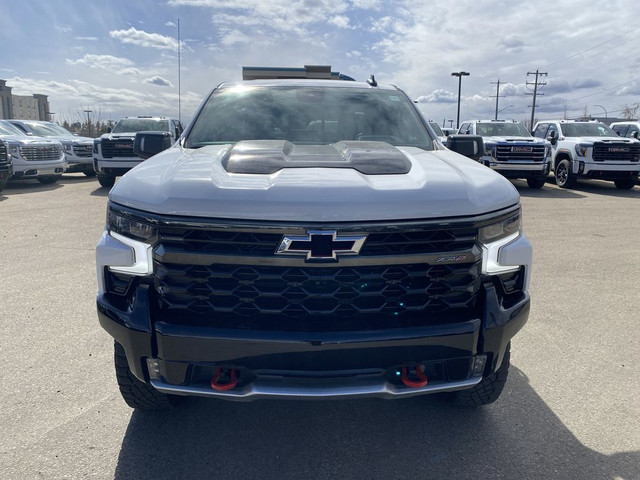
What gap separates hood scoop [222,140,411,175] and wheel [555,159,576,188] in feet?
43.0

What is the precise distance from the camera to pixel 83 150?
15406 mm

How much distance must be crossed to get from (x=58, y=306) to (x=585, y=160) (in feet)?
43.8

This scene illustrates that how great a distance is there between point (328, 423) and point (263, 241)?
1235 mm

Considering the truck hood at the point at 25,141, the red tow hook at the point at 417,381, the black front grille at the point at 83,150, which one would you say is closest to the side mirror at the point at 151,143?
the red tow hook at the point at 417,381

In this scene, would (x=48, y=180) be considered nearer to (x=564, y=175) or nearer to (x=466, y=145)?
(x=466, y=145)

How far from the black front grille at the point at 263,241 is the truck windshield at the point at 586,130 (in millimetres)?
14564

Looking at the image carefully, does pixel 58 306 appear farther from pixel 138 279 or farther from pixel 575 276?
pixel 575 276

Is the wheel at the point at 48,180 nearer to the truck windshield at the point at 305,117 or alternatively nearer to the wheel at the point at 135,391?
the truck windshield at the point at 305,117

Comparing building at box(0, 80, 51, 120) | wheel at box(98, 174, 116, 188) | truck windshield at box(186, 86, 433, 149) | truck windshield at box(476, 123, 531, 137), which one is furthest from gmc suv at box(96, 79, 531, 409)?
building at box(0, 80, 51, 120)

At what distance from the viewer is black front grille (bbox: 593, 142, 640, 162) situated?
13.2 meters

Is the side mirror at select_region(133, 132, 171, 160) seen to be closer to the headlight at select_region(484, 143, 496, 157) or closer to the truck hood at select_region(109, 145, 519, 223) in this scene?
the truck hood at select_region(109, 145, 519, 223)

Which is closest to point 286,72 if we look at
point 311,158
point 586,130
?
point 311,158

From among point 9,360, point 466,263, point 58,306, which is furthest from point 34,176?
point 466,263

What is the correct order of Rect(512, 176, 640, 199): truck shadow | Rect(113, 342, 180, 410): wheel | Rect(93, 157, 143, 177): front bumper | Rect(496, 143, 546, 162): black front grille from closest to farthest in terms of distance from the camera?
Rect(113, 342, 180, 410): wheel, Rect(93, 157, 143, 177): front bumper, Rect(512, 176, 640, 199): truck shadow, Rect(496, 143, 546, 162): black front grille
